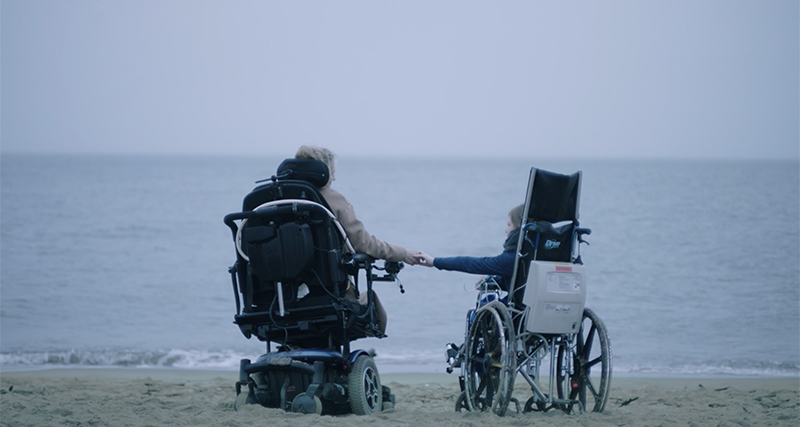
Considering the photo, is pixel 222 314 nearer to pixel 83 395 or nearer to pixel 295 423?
pixel 83 395

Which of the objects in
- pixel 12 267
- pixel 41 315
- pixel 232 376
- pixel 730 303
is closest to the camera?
pixel 232 376

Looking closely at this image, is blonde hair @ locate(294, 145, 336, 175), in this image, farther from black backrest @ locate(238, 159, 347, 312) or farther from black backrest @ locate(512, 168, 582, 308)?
black backrest @ locate(512, 168, 582, 308)

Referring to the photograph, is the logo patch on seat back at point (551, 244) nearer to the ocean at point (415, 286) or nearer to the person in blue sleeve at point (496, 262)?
the person in blue sleeve at point (496, 262)

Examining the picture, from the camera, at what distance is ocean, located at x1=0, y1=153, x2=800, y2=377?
922 cm

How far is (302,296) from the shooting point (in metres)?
4.37

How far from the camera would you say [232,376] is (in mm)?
7781

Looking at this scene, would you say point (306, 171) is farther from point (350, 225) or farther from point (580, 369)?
point (580, 369)

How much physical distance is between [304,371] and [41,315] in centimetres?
839

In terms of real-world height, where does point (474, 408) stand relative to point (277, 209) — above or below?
below

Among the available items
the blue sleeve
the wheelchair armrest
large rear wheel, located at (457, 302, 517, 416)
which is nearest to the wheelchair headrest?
the wheelchair armrest

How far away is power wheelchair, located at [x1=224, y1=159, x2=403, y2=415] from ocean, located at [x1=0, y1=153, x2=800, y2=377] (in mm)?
2885

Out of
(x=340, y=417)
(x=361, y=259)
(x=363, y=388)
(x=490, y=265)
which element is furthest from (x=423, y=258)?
(x=340, y=417)

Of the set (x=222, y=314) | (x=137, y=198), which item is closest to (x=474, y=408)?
(x=222, y=314)

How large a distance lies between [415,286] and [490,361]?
9588 millimetres
